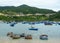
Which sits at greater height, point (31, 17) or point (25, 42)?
point (25, 42)

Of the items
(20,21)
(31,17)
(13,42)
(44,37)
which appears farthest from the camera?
(31,17)

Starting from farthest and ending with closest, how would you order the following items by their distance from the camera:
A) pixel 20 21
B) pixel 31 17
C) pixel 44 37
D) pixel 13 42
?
pixel 31 17
pixel 20 21
pixel 44 37
pixel 13 42

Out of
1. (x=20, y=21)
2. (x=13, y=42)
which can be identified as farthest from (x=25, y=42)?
(x=20, y=21)

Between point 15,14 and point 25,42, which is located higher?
point 25,42

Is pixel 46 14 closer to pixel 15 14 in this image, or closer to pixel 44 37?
pixel 15 14

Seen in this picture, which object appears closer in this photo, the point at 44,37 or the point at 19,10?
the point at 44,37

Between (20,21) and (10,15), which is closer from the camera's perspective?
(20,21)

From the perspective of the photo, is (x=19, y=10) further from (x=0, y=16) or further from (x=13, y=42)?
(x=13, y=42)

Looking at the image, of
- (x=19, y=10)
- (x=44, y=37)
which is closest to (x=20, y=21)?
(x=19, y=10)

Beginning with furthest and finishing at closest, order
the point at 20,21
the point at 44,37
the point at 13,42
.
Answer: the point at 20,21
the point at 44,37
the point at 13,42
